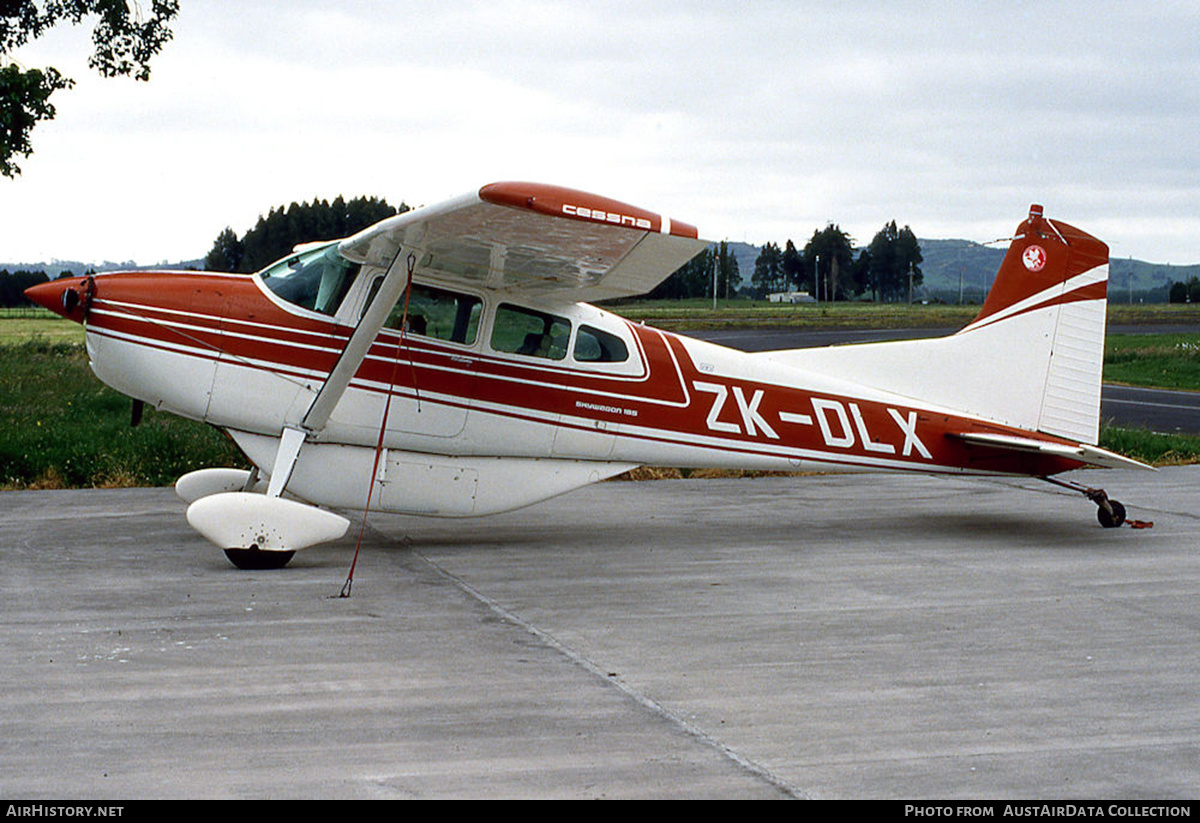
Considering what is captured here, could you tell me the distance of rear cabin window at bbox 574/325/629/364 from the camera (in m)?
9.45

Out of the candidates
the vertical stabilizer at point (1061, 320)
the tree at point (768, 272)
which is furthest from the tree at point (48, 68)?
the tree at point (768, 272)

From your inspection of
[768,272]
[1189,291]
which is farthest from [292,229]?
[768,272]

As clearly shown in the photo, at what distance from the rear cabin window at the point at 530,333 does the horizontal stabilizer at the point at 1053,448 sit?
11.7 ft

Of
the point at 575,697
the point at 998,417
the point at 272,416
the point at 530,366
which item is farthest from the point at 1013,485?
the point at 575,697

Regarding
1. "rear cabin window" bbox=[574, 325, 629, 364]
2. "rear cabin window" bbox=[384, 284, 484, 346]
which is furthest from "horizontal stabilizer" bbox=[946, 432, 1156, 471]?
"rear cabin window" bbox=[384, 284, 484, 346]

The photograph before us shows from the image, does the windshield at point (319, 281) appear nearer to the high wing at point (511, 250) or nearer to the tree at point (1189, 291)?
the high wing at point (511, 250)

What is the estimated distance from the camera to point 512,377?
9.20 metres

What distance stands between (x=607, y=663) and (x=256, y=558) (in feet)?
10.5

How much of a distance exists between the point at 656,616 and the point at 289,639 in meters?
2.12

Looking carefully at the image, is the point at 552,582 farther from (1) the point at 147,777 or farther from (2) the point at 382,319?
(1) the point at 147,777

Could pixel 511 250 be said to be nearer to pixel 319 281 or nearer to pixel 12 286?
pixel 319 281

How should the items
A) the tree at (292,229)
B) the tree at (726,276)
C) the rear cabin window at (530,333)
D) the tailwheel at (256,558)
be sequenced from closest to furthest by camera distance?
1. the tailwheel at (256,558)
2. the rear cabin window at (530,333)
3. the tree at (292,229)
4. the tree at (726,276)

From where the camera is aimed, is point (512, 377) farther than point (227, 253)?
No

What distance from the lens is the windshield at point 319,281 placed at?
28.7 ft
